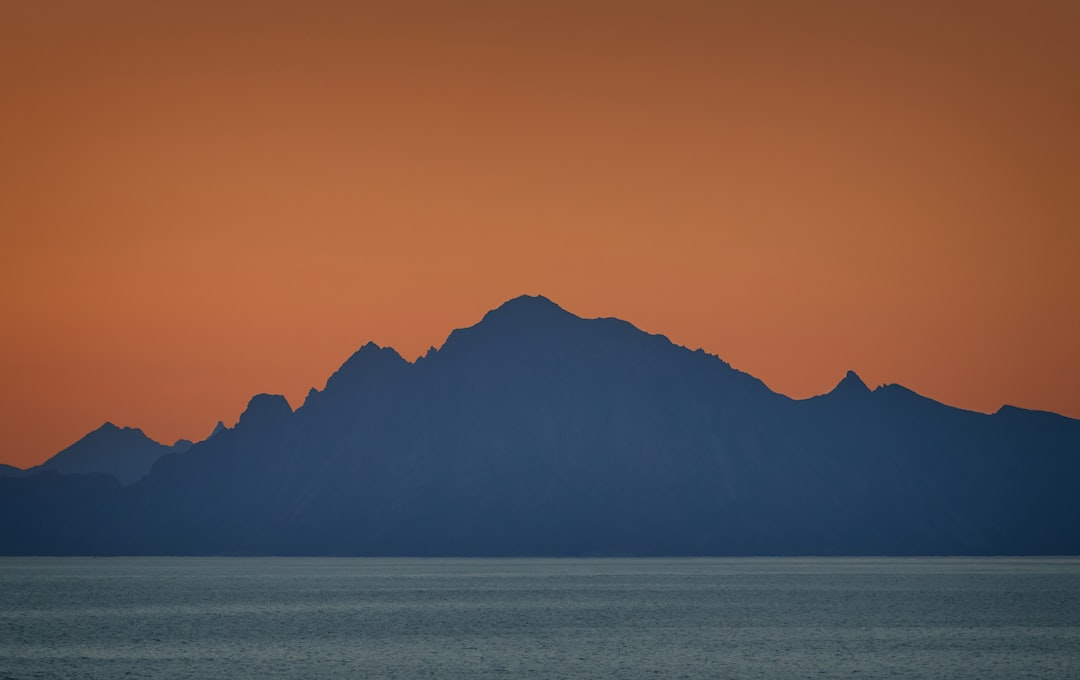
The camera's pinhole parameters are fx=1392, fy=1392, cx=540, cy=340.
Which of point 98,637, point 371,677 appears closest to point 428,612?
point 98,637

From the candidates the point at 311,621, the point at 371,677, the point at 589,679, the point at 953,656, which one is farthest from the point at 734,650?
the point at 311,621

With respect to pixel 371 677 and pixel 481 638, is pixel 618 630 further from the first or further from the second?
pixel 371 677

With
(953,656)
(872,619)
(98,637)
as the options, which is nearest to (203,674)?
(98,637)

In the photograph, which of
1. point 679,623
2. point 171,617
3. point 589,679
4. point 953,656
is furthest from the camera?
point 171,617

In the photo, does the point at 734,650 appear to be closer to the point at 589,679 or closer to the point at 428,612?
the point at 589,679

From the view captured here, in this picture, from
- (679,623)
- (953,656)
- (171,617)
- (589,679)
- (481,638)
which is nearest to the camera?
(589,679)

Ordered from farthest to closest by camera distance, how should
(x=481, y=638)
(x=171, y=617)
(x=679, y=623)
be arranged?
(x=171, y=617) → (x=679, y=623) → (x=481, y=638)

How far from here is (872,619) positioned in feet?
Answer: 584

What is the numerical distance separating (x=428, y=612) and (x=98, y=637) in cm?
5703

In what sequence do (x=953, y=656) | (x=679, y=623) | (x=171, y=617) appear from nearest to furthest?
1. (x=953, y=656)
2. (x=679, y=623)
3. (x=171, y=617)

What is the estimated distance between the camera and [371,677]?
366 feet

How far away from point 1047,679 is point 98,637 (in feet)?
324

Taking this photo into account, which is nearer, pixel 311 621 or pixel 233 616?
pixel 311 621

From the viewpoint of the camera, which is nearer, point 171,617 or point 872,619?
point 872,619
